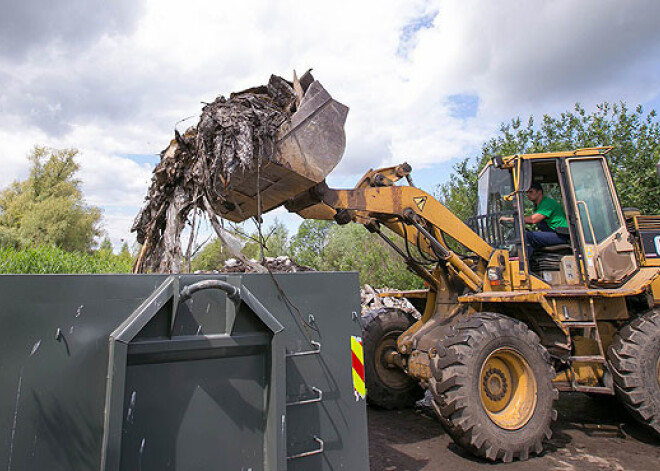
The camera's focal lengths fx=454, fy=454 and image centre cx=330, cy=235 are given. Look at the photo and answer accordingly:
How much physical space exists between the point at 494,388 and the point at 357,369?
8.84 ft

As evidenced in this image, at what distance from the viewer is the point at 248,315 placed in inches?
90.2

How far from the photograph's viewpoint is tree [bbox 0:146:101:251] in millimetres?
31828

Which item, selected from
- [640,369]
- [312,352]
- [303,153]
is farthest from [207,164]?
[640,369]

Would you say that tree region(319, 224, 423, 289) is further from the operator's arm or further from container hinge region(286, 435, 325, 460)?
container hinge region(286, 435, 325, 460)

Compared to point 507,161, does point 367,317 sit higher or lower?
lower

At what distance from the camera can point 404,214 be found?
5359 millimetres

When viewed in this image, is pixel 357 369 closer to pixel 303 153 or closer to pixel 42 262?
pixel 303 153

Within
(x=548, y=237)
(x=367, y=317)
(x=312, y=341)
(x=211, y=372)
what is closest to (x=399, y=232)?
(x=367, y=317)

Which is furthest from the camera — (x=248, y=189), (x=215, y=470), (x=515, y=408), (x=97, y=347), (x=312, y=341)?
(x=515, y=408)

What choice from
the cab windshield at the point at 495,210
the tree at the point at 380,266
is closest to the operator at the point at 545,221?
the cab windshield at the point at 495,210

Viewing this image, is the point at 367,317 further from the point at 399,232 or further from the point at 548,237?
the point at 548,237

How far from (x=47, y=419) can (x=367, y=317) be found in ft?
16.7

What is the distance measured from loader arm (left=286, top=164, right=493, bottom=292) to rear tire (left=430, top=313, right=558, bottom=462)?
101cm

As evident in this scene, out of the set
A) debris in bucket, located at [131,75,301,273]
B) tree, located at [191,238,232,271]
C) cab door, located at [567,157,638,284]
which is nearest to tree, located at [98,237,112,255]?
tree, located at [191,238,232,271]
